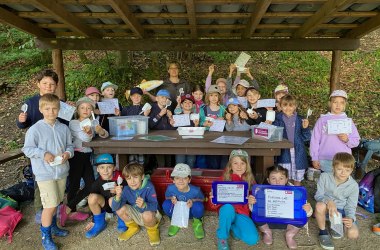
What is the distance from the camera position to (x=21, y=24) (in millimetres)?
4902

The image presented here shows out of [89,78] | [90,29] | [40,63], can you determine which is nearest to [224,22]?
[90,29]

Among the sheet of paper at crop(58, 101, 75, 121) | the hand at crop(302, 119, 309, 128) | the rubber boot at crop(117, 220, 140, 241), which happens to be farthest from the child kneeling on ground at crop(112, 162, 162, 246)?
the hand at crop(302, 119, 309, 128)

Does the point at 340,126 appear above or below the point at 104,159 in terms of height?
above

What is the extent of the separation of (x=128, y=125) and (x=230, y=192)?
1602mm

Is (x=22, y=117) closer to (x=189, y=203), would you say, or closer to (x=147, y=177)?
(x=147, y=177)

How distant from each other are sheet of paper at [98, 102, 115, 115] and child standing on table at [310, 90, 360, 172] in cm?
267

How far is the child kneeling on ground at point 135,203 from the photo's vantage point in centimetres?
340

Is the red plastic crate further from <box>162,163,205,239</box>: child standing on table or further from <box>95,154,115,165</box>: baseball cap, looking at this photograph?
<box>95,154,115,165</box>: baseball cap

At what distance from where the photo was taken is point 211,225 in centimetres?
370

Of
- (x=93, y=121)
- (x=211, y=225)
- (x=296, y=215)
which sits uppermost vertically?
(x=93, y=121)

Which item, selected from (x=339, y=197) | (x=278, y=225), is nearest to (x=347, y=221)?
(x=339, y=197)

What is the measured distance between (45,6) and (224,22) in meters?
2.75

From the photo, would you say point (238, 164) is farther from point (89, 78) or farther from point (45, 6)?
point (89, 78)

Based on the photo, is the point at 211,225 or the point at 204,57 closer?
the point at 211,225
